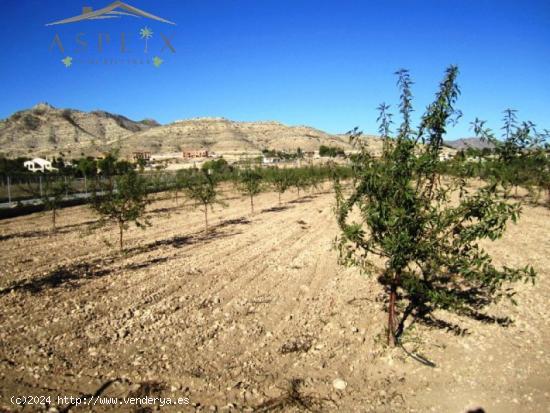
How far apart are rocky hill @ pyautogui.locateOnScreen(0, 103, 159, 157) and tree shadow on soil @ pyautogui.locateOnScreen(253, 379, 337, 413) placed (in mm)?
109750

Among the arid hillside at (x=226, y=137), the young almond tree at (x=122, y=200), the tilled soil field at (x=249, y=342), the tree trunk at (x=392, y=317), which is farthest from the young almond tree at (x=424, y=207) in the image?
the arid hillside at (x=226, y=137)

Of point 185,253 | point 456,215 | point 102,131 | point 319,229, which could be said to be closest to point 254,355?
point 456,215

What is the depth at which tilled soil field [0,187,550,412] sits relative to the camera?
549 cm

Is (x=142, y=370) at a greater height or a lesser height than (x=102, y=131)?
lesser

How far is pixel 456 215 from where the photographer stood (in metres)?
5.38

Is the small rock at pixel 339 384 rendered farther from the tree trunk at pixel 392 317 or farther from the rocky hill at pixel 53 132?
the rocky hill at pixel 53 132

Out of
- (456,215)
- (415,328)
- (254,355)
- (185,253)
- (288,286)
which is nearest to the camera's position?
(456,215)

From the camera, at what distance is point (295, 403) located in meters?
5.30

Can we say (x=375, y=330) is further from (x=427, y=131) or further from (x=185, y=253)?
(x=185, y=253)

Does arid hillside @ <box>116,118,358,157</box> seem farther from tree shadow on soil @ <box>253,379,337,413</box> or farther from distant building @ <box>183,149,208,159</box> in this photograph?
tree shadow on soil @ <box>253,379,337,413</box>

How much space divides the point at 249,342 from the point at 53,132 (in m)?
150

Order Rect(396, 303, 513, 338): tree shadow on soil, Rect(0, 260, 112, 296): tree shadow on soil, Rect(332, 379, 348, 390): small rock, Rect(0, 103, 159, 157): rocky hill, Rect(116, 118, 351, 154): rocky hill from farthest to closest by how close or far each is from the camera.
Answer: Rect(116, 118, 351, 154): rocky hill < Rect(0, 103, 159, 157): rocky hill < Rect(0, 260, 112, 296): tree shadow on soil < Rect(396, 303, 513, 338): tree shadow on soil < Rect(332, 379, 348, 390): small rock

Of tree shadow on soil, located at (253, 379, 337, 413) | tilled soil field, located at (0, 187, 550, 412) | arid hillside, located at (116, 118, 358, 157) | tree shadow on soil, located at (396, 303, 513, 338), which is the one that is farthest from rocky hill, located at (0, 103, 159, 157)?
tree shadow on soil, located at (253, 379, 337, 413)

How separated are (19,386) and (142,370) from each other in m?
1.73
